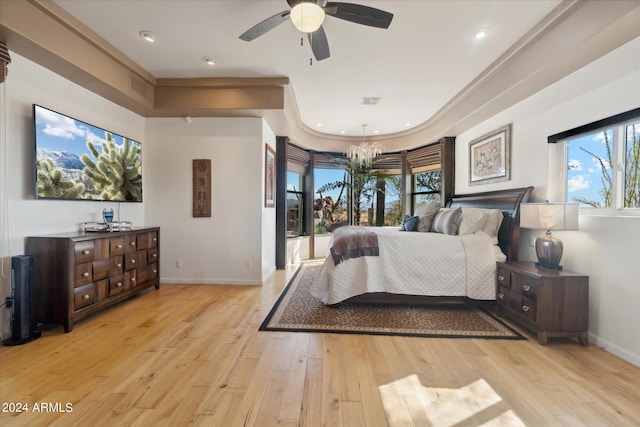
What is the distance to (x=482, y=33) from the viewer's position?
2.56m

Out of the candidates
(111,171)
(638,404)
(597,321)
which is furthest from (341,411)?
(111,171)

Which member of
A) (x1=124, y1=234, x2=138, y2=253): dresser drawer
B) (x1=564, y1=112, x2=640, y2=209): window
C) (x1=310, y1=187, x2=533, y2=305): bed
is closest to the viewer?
(x1=564, y1=112, x2=640, y2=209): window

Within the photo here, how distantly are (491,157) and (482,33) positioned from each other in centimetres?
200

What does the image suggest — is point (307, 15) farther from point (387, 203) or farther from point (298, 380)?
point (387, 203)

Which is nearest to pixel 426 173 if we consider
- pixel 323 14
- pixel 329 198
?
pixel 329 198

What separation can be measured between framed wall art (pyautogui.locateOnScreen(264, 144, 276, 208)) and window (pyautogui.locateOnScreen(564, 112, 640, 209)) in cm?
372

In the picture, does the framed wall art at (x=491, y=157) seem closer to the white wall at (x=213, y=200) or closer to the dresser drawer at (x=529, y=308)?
the dresser drawer at (x=529, y=308)

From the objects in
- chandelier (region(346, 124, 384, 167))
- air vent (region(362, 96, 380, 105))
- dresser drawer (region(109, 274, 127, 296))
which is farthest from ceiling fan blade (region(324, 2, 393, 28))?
chandelier (region(346, 124, 384, 167))

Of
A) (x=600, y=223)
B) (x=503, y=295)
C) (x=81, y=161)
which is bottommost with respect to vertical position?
(x=503, y=295)

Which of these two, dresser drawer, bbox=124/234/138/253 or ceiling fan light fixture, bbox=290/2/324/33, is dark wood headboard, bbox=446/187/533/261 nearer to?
ceiling fan light fixture, bbox=290/2/324/33

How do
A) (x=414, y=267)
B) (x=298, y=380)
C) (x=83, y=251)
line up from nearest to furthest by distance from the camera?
(x=298, y=380), (x=83, y=251), (x=414, y=267)

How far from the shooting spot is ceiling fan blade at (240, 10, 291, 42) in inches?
80.7

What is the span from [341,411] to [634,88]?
126 inches

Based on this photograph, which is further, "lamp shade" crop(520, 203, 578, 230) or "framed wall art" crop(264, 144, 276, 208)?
"framed wall art" crop(264, 144, 276, 208)
